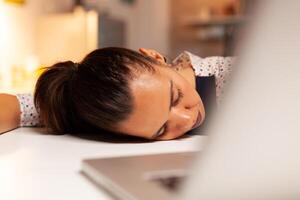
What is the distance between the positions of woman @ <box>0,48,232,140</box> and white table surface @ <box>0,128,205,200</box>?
0.04m

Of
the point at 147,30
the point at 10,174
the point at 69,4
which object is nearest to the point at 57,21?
the point at 69,4

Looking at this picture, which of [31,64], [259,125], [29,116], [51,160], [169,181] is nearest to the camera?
[259,125]

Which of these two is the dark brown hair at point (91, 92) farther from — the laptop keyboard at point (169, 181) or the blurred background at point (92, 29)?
the blurred background at point (92, 29)

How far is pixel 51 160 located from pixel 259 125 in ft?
1.17

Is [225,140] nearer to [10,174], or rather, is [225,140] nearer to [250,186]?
[250,186]

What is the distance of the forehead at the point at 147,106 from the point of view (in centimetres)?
67

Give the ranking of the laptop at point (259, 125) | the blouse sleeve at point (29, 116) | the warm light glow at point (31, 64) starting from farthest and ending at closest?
the warm light glow at point (31, 64)
the blouse sleeve at point (29, 116)
the laptop at point (259, 125)

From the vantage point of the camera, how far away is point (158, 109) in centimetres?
68

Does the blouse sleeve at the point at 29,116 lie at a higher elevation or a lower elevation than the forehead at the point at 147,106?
lower

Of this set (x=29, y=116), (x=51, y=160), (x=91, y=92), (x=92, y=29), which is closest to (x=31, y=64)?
(x=92, y=29)

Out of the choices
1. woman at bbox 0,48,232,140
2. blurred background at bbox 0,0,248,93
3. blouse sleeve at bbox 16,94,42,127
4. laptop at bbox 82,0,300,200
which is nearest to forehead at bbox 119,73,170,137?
woman at bbox 0,48,232,140

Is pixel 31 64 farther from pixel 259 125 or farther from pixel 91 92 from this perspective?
pixel 259 125

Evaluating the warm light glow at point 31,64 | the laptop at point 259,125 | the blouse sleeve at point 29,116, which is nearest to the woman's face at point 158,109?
the blouse sleeve at point 29,116

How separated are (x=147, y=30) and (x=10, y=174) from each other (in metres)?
3.02
